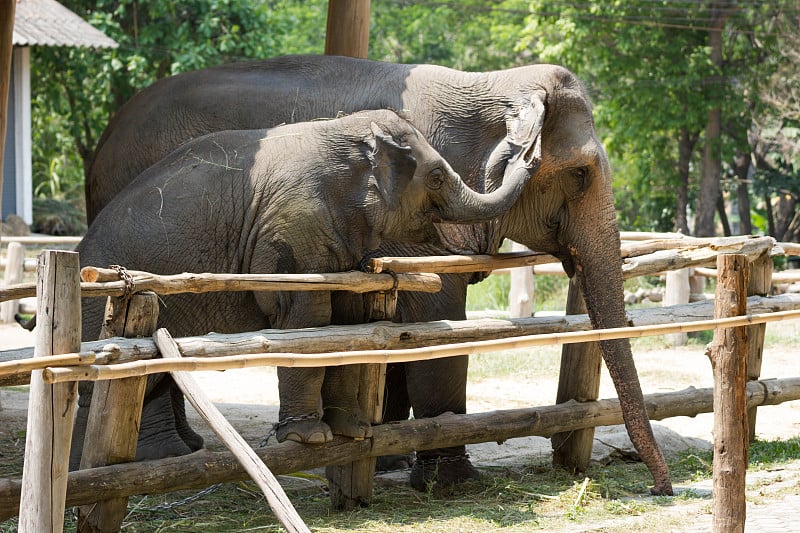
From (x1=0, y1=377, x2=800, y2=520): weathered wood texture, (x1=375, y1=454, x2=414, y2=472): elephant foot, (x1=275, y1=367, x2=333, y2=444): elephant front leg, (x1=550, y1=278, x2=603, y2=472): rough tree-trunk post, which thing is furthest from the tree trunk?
(x1=275, y1=367, x2=333, y2=444): elephant front leg

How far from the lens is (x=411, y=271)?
5766 mm

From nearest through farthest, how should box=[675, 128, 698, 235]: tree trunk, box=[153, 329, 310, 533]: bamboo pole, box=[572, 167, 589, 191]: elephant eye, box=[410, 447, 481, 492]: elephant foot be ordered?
box=[153, 329, 310, 533]: bamboo pole, box=[410, 447, 481, 492]: elephant foot, box=[572, 167, 589, 191]: elephant eye, box=[675, 128, 698, 235]: tree trunk

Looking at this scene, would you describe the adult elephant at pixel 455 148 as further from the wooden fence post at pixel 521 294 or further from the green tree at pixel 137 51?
the green tree at pixel 137 51

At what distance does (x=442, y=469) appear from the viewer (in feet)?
21.2

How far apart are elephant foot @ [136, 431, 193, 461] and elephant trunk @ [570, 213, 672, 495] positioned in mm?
2473

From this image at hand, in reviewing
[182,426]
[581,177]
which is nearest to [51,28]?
[182,426]

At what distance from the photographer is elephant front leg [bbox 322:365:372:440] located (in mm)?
5746

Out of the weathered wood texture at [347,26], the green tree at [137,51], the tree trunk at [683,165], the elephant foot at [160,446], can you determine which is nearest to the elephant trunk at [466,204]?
the elephant foot at [160,446]

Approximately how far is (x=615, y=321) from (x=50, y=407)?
3.63 metres

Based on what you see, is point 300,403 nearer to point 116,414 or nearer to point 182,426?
point 116,414

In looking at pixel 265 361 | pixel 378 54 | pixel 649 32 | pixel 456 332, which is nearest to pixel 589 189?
pixel 456 332

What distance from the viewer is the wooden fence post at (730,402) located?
482 centimetres

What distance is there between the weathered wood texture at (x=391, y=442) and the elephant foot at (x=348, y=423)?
0.05m

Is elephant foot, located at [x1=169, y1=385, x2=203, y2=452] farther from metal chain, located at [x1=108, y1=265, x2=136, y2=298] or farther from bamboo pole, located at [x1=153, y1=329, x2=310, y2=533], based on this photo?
bamboo pole, located at [x1=153, y1=329, x2=310, y2=533]
